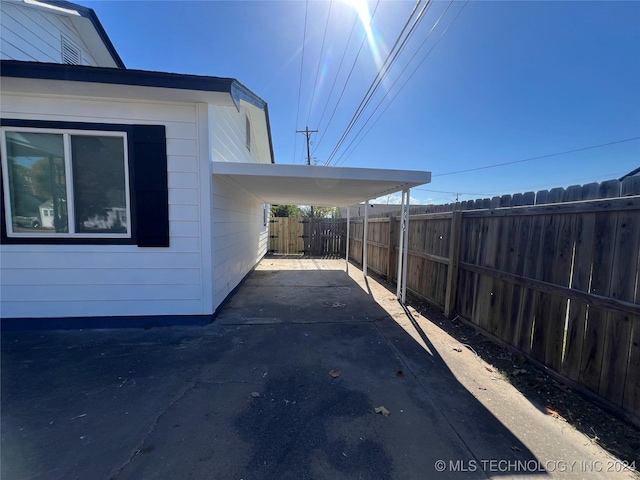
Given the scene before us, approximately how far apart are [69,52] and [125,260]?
17.0ft

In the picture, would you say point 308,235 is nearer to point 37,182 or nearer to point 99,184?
point 99,184

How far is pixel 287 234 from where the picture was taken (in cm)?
1302

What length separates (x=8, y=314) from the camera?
3.58 metres

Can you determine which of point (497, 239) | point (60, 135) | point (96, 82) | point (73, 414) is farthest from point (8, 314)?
point (497, 239)

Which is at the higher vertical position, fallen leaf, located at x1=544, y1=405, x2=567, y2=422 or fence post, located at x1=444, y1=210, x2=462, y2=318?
fence post, located at x1=444, y1=210, x2=462, y2=318

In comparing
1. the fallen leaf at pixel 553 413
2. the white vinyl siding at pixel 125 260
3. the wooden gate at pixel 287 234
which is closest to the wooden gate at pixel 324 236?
the wooden gate at pixel 287 234

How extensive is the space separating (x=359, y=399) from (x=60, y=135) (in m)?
5.02

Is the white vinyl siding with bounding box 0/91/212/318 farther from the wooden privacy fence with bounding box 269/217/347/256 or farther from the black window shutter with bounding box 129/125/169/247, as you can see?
→ the wooden privacy fence with bounding box 269/217/347/256

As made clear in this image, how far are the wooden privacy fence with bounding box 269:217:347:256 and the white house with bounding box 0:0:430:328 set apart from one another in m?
8.68

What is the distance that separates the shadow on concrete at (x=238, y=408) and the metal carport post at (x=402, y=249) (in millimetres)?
1593

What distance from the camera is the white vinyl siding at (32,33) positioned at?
3.95m

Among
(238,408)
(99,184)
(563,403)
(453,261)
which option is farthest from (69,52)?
(563,403)

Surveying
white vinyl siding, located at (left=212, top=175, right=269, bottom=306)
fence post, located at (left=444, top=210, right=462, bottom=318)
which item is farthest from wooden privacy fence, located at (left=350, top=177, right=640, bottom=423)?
white vinyl siding, located at (left=212, top=175, right=269, bottom=306)

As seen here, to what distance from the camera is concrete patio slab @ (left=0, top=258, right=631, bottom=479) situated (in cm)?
165
